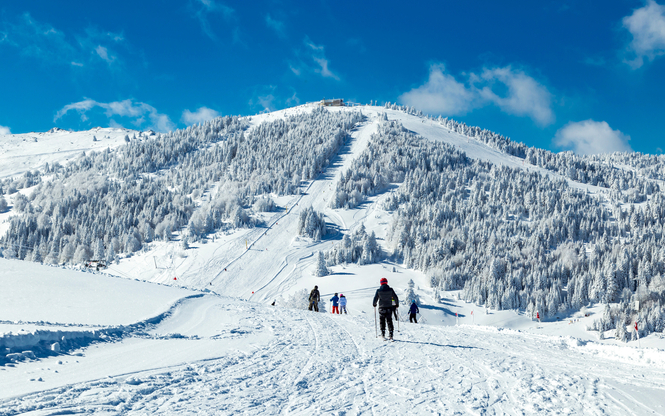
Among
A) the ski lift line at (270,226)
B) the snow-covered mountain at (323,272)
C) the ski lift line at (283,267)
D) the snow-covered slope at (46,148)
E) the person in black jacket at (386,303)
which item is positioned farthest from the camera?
the snow-covered slope at (46,148)

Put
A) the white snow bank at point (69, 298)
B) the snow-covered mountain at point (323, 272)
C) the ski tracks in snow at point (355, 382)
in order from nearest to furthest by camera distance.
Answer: the ski tracks in snow at point (355, 382), the snow-covered mountain at point (323, 272), the white snow bank at point (69, 298)

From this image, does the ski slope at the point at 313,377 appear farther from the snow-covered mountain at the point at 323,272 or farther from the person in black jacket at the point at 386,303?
the person in black jacket at the point at 386,303

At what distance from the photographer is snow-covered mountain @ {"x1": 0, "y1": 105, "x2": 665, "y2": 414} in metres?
6.96

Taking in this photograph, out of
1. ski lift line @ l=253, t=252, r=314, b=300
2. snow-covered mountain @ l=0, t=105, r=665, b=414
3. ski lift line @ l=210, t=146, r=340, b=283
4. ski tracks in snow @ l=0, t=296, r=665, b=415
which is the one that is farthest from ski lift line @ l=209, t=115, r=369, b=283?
ski tracks in snow @ l=0, t=296, r=665, b=415

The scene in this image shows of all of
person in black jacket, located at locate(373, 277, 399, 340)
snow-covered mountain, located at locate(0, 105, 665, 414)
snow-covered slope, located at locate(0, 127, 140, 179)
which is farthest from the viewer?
snow-covered slope, located at locate(0, 127, 140, 179)

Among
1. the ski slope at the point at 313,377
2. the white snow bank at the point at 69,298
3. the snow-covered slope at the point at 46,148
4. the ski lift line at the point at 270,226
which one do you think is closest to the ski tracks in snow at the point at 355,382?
the ski slope at the point at 313,377

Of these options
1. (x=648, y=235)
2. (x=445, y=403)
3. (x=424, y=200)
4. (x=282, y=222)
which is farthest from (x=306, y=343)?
(x=648, y=235)

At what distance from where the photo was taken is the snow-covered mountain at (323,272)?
6965 millimetres

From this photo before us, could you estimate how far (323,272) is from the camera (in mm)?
58906

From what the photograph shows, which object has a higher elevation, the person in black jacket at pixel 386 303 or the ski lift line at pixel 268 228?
the ski lift line at pixel 268 228

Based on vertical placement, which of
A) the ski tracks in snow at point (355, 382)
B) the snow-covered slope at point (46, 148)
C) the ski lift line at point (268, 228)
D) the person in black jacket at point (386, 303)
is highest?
the snow-covered slope at point (46, 148)

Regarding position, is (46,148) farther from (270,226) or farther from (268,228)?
(268,228)

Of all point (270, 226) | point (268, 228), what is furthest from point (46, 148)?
point (268, 228)

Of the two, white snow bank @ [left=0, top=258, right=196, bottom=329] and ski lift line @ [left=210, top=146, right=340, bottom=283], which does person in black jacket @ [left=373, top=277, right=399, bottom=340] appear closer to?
white snow bank @ [left=0, top=258, right=196, bottom=329]
